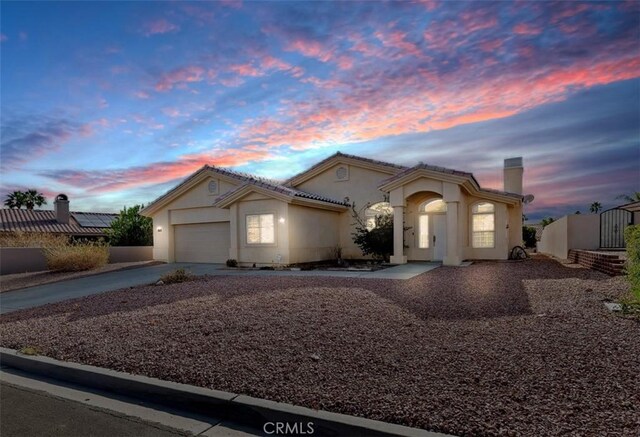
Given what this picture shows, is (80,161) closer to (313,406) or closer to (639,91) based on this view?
(313,406)

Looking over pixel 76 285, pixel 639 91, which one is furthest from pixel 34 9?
pixel 639 91

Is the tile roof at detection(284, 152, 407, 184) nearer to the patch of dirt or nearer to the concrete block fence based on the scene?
the patch of dirt

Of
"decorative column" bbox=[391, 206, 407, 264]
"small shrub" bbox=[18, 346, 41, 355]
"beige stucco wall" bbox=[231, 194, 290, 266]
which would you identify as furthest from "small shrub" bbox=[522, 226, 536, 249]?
"small shrub" bbox=[18, 346, 41, 355]

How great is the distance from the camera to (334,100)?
47.0ft

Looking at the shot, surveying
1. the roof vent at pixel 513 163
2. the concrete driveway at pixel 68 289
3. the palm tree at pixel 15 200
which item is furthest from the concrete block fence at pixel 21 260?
the palm tree at pixel 15 200

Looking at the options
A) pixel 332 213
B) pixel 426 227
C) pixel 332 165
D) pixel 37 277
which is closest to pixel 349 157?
pixel 332 165

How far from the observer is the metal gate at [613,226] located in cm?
1678

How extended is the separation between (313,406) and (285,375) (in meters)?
0.76

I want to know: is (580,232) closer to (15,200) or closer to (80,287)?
(80,287)

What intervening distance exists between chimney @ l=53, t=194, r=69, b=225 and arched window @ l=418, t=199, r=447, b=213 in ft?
88.7

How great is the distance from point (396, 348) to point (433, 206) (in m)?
13.8

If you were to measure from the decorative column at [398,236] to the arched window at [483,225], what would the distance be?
12.2 feet

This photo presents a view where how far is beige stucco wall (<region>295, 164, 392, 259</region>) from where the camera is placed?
19.3 m

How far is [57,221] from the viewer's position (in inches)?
1204
